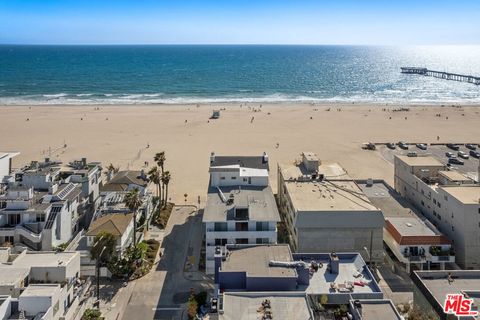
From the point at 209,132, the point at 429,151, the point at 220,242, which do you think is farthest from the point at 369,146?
the point at 220,242

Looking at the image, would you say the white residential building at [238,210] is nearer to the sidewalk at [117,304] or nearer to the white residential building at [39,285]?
the sidewalk at [117,304]

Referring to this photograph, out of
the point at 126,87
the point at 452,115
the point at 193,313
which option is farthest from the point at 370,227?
the point at 126,87

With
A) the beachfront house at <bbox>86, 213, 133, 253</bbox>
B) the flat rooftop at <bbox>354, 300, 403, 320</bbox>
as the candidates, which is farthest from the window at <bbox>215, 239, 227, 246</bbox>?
the flat rooftop at <bbox>354, 300, 403, 320</bbox>

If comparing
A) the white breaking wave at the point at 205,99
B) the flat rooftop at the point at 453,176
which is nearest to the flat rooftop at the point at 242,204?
the flat rooftop at the point at 453,176

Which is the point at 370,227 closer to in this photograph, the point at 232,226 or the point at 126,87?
the point at 232,226

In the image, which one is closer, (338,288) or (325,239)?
(338,288)

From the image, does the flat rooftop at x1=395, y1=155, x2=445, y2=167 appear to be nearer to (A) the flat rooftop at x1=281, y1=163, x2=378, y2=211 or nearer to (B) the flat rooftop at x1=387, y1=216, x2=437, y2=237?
(A) the flat rooftop at x1=281, y1=163, x2=378, y2=211
